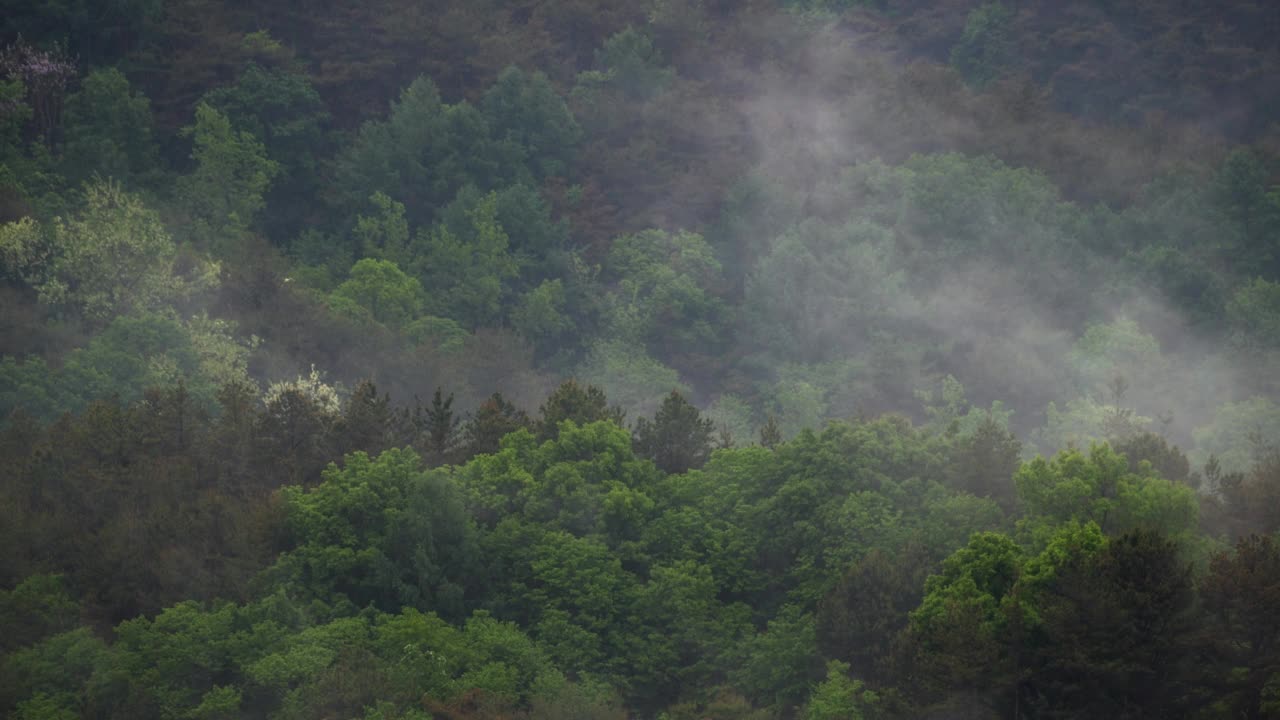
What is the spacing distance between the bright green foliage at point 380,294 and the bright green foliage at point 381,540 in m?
31.2

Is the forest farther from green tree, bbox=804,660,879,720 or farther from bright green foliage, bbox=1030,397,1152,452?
bright green foliage, bbox=1030,397,1152,452

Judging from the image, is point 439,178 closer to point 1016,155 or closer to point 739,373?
point 739,373

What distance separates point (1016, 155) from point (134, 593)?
189 feet

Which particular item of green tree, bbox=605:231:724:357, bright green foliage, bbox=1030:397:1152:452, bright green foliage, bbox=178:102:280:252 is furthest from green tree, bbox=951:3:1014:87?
bright green foliage, bbox=178:102:280:252

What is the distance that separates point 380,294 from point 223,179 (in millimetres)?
11296

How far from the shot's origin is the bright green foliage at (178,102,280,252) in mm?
79000

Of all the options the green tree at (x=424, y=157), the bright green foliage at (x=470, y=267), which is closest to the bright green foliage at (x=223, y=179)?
the green tree at (x=424, y=157)

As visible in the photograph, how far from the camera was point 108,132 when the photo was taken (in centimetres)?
7981

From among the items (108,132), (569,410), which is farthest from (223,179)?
(569,410)

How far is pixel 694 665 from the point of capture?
139 feet

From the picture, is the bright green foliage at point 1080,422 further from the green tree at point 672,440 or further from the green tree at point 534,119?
the green tree at point 534,119

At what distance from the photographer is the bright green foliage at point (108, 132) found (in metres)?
78.1

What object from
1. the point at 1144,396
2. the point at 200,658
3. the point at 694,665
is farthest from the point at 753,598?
the point at 1144,396

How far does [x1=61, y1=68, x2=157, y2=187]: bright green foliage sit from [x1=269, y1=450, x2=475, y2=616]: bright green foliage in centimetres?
3923
